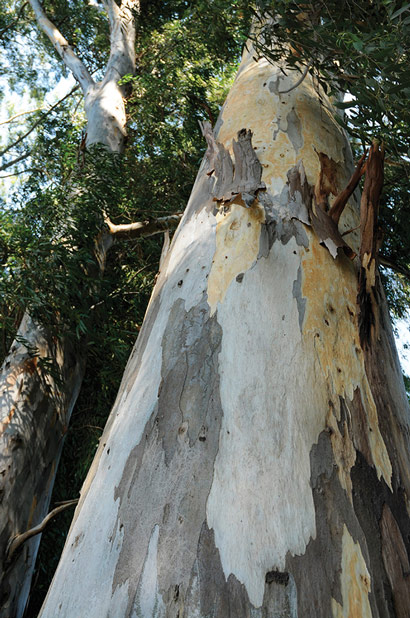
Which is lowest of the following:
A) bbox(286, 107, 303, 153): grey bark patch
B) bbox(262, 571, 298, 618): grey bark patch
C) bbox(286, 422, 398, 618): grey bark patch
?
bbox(262, 571, 298, 618): grey bark patch

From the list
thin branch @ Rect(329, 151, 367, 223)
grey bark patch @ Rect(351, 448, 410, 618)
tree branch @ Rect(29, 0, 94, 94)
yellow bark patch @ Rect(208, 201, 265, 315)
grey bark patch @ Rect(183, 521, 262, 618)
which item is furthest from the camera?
tree branch @ Rect(29, 0, 94, 94)

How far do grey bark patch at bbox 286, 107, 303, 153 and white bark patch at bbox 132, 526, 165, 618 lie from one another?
5.06 ft

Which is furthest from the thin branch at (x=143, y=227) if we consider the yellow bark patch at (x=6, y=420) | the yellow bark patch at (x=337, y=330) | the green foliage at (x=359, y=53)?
the yellow bark patch at (x=337, y=330)

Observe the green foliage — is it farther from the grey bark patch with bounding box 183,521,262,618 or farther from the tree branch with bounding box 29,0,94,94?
the tree branch with bounding box 29,0,94,94

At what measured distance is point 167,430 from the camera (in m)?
1.34

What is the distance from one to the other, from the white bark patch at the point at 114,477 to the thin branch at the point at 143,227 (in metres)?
2.92

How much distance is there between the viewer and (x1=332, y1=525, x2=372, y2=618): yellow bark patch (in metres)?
1.06

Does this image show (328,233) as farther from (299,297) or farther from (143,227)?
(143,227)

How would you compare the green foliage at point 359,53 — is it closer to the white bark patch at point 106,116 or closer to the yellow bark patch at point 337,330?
the yellow bark patch at point 337,330

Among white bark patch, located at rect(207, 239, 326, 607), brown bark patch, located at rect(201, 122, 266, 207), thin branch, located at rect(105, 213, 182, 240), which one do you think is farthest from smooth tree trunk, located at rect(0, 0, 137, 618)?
white bark patch, located at rect(207, 239, 326, 607)

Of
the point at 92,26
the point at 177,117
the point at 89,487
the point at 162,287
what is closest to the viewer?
the point at 89,487

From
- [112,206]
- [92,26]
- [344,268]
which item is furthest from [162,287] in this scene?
[92,26]

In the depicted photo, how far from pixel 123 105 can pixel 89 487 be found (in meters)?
5.26

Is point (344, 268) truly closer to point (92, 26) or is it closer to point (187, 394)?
point (187, 394)
